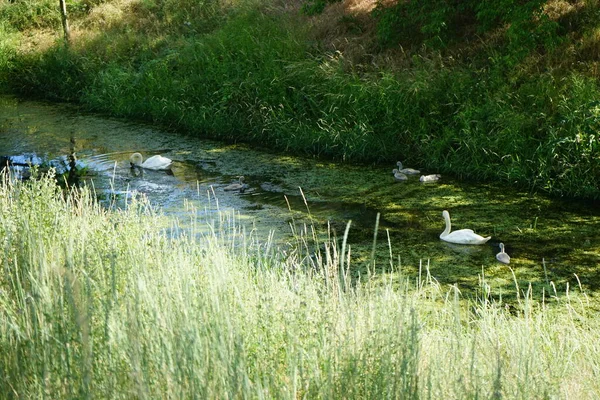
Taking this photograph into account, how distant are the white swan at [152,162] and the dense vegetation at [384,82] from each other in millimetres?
2526

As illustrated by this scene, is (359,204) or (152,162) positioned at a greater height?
(152,162)

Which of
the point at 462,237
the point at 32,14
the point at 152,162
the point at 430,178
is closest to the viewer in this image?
the point at 462,237

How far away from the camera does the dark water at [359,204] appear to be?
8250 millimetres

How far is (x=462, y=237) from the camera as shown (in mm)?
8805

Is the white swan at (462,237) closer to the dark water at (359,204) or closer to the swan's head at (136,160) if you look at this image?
the dark water at (359,204)

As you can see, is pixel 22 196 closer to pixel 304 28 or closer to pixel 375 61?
pixel 375 61

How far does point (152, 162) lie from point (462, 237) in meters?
6.14

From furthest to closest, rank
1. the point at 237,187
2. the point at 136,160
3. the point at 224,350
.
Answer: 1. the point at 136,160
2. the point at 237,187
3. the point at 224,350

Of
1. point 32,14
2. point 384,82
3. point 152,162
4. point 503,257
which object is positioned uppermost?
point 32,14

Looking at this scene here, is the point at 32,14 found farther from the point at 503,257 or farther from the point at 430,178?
the point at 503,257

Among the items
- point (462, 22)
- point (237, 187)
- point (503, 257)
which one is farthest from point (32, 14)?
point (503, 257)

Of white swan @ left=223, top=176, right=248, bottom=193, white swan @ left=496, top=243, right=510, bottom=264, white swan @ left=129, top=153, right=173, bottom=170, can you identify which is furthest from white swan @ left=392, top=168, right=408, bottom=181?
white swan @ left=129, top=153, right=173, bottom=170

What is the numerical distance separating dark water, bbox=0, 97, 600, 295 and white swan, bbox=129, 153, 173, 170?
8.1 inches

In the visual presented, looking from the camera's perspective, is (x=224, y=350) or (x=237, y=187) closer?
(x=224, y=350)
